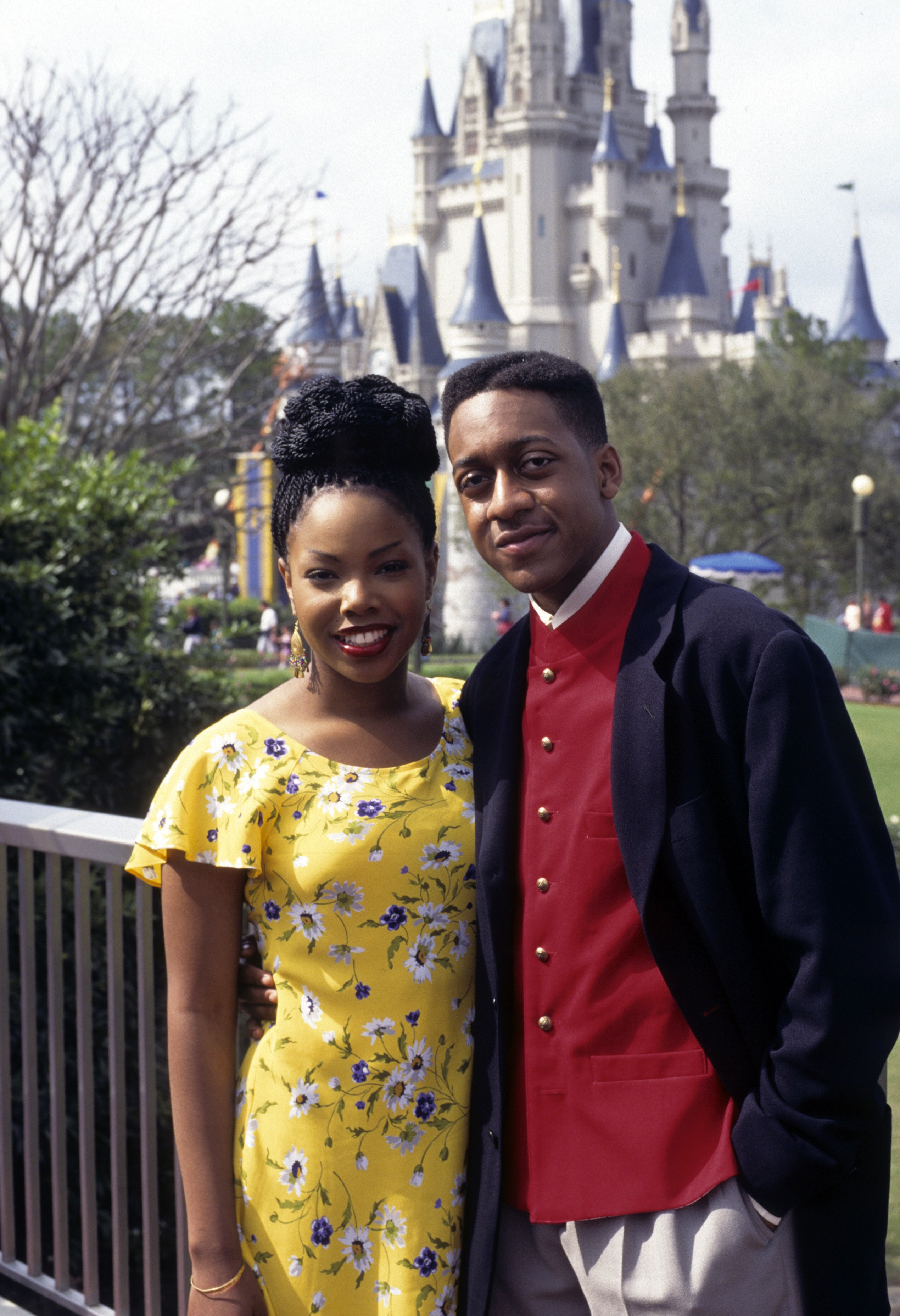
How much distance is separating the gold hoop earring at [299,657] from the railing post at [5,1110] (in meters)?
1.27

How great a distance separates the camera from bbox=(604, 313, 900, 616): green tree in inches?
1163

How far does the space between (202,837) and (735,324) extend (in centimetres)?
5982

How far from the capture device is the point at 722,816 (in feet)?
5.80

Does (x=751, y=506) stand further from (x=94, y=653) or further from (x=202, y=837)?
(x=202, y=837)

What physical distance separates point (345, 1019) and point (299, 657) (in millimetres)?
564

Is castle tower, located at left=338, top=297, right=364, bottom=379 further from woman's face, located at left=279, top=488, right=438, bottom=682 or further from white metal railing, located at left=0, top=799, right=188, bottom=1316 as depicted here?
woman's face, located at left=279, top=488, right=438, bottom=682

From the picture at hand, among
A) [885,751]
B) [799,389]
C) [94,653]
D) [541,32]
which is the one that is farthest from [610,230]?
[94,653]

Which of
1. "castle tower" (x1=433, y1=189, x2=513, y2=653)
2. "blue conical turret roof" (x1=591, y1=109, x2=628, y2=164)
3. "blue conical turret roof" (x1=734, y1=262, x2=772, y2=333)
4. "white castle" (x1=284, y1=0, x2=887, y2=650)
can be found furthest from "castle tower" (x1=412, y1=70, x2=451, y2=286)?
"blue conical turret roof" (x1=734, y1=262, x2=772, y2=333)

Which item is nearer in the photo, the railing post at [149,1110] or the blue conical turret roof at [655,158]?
the railing post at [149,1110]

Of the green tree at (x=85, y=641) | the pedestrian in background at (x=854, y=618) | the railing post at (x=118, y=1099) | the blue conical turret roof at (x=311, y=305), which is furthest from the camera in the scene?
the pedestrian in background at (x=854, y=618)

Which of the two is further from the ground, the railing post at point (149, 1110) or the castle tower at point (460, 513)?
the castle tower at point (460, 513)

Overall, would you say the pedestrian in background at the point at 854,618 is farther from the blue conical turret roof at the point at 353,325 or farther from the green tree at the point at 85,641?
the blue conical turret roof at the point at 353,325

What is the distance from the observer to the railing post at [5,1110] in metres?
3.07

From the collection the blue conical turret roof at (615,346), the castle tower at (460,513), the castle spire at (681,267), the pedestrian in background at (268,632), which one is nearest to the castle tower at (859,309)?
the castle spire at (681,267)
